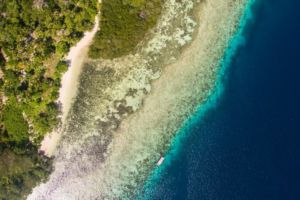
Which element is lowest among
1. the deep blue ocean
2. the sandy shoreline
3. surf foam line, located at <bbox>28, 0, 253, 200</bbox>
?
the deep blue ocean

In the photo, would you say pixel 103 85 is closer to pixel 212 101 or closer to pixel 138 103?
pixel 138 103

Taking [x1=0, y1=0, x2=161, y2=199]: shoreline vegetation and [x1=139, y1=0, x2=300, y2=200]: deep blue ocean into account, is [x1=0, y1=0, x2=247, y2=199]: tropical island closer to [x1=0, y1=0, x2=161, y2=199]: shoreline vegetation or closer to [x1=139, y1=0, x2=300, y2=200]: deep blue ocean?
[x1=0, y1=0, x2=161, y2=199]: shoreline vegetation

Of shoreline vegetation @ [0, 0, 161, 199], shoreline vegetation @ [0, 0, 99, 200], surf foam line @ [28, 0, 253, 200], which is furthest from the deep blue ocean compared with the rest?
shoreline vegetation @ [0, 0, 99, 200]

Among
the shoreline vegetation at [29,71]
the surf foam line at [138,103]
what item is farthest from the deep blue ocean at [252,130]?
the shoreline vegetation at [29,71]

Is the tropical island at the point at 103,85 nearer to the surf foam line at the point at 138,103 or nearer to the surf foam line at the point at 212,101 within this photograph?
the surf foam line at the point at 138,103

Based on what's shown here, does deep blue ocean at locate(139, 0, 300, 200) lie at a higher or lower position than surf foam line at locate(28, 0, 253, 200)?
lower

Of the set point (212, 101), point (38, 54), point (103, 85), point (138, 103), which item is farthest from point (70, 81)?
point (212, 101)

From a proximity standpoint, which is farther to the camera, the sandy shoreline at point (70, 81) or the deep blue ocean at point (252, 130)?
the deep blue ocean at point (252, 130)
